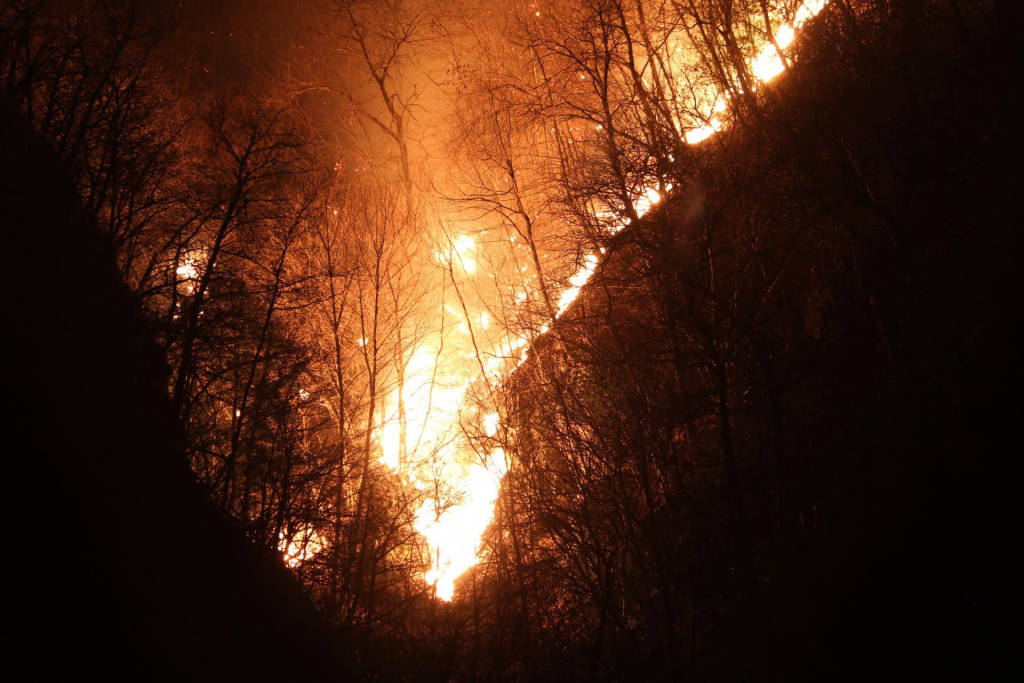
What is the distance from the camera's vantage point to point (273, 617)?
6910 millimetres

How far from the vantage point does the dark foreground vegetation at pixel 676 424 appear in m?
5.16

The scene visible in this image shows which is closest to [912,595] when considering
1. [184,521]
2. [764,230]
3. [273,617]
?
[764,230]

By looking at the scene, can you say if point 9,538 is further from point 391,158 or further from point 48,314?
point 391,158

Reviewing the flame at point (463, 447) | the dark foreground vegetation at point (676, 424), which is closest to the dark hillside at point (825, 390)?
the dark foreground vegetation at point (676, 424)

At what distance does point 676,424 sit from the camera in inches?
269

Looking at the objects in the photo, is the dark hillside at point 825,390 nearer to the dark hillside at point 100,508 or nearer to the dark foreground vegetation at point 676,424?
the dark foreground vegetation at point 676,424

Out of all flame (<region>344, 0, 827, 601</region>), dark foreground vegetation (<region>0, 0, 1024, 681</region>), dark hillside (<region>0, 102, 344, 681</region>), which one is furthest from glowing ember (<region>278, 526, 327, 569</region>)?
dark hillside (<region>0, 102, 344, 681</region>)

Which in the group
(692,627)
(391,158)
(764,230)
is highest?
(391,158)

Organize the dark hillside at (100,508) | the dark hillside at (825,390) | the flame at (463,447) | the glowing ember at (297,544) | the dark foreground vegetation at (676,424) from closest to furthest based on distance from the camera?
the dark hillside at (100,508), the dark foreground vegetation at (676,424), the dark hillside at (825,390), the glowing ember at (297,544), the flame at (463,447)

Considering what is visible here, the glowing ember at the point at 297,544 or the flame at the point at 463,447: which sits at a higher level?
the flame at the point at 463,447

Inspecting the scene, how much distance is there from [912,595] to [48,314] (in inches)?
431

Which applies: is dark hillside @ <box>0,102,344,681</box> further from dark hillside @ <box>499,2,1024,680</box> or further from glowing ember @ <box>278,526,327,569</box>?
dark hillside @ <box>499,2,1024,680</box>

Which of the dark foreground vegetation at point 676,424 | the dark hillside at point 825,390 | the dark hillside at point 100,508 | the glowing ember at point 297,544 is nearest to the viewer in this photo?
the dark hillside at point 100,508

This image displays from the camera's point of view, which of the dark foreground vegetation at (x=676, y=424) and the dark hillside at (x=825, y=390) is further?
the dark hillside at (x=825, y=390)
